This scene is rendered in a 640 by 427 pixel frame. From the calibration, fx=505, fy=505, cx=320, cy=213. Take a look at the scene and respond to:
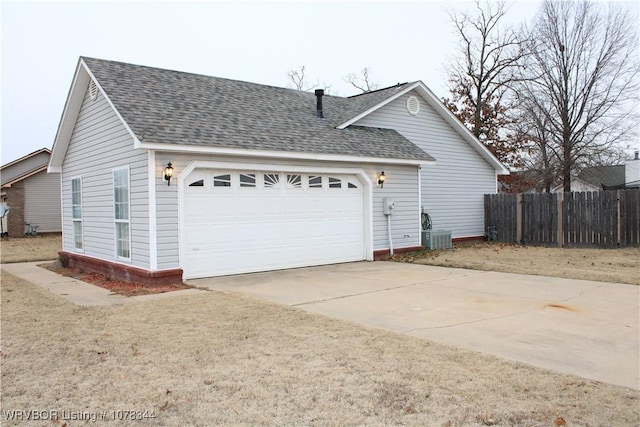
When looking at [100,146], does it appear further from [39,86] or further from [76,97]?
[39,86]

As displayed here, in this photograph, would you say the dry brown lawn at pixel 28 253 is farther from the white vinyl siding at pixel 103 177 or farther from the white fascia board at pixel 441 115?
the white fascia board at pixel 441 115

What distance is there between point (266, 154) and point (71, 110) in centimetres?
560

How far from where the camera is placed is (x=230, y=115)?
37.9ft

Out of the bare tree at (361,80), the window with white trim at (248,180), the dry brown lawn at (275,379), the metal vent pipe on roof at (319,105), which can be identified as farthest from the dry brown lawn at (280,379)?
the bare tree at (361,80)

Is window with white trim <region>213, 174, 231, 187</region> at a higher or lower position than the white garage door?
higher

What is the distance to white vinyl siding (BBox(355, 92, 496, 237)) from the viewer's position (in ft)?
50.8

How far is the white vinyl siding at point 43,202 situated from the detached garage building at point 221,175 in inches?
618

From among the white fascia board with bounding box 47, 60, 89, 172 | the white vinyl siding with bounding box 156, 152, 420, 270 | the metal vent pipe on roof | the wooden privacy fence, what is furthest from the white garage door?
the wooden privacy fence

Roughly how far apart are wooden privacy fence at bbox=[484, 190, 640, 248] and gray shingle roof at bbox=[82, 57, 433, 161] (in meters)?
4.73

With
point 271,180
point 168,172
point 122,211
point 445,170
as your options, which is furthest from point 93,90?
point 445,170

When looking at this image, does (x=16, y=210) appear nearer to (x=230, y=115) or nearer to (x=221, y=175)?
(x=230, y=115)

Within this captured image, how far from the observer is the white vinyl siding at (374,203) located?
9422mm

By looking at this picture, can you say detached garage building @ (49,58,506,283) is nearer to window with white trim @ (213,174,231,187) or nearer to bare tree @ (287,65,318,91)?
window with white trim @ (213,174,231,187)

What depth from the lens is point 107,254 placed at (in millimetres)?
11320
